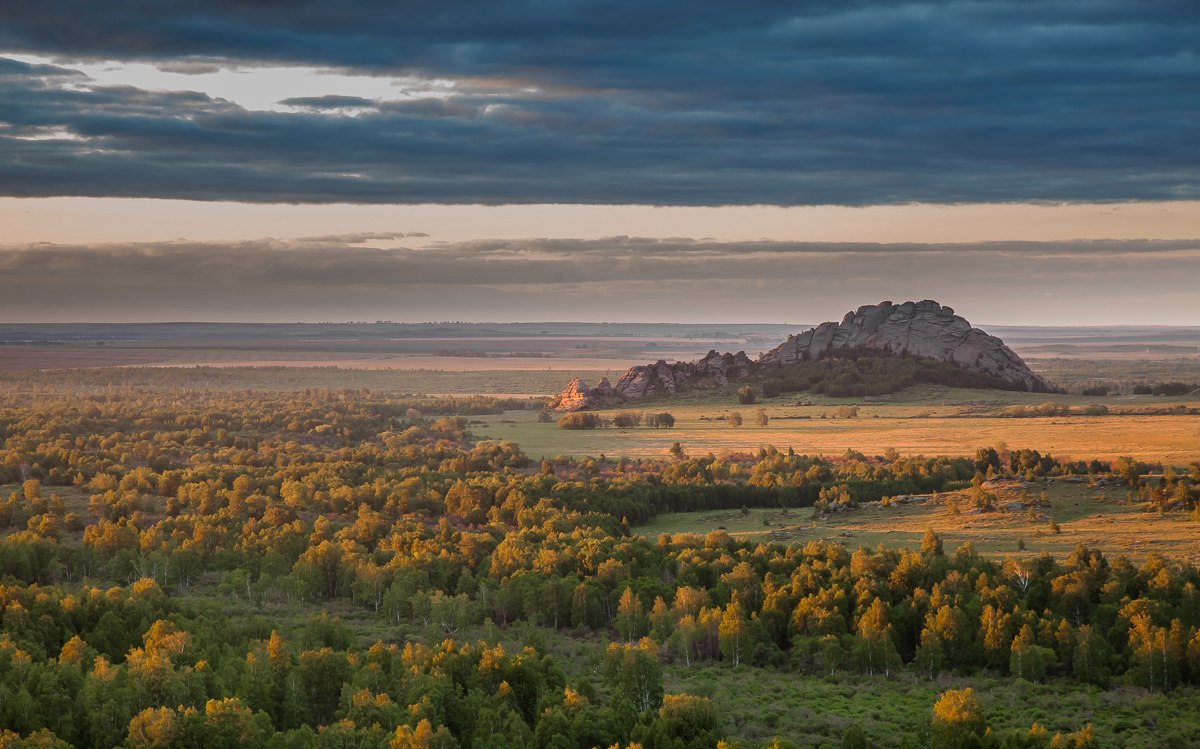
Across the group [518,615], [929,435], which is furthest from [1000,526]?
[929,435]

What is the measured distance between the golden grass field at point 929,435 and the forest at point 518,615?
22.6 m

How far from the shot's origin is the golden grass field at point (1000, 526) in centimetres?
8744

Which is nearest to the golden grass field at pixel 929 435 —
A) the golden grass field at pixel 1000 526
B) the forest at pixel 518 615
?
the forest at pixel 518 615

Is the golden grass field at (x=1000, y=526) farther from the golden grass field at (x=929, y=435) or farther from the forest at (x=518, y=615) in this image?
the golden grass field at (x=929, y=435)

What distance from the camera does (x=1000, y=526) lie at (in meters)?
97.8

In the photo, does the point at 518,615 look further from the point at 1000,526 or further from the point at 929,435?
the point at 929,435

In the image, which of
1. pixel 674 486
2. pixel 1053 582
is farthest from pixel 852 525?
pixel 1053 582

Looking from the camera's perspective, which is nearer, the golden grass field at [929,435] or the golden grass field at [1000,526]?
the golden grass field at [1000,526]

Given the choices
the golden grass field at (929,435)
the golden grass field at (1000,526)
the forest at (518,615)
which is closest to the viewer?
the forest at (518,615)

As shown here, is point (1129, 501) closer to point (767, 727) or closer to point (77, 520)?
point (767, 727)

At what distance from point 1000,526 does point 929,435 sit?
225ft

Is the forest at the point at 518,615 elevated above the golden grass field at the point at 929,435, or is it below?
below

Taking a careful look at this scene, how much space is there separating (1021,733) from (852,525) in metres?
53.6

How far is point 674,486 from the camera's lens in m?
123
